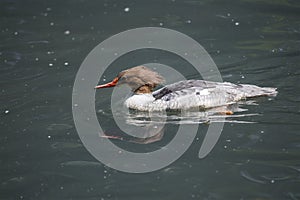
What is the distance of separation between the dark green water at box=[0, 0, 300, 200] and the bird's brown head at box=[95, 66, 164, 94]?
43cm

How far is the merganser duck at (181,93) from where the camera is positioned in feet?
28.3

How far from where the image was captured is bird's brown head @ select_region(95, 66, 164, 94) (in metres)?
9.13

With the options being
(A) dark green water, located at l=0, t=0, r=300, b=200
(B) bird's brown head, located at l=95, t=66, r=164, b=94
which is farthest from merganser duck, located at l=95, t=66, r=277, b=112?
(A) dark green water, located at l=0, t=0, r=300, b=200

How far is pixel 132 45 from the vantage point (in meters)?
11.9

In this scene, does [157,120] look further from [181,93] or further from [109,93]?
[109,93]

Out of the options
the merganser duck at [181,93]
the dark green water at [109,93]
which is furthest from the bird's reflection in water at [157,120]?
the dark green water at [109,93]

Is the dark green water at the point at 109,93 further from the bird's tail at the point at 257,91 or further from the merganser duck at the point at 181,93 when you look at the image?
the merganser duck at the point at 181,93

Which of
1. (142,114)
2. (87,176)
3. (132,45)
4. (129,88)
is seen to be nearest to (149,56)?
(132,45)

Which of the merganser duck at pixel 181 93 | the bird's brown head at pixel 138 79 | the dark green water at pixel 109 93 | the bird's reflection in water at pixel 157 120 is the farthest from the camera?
the bird's brown head at pixel 138 79

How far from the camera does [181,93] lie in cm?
863

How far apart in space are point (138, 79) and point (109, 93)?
30.9 inches

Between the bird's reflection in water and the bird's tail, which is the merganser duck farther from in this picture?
the bird's reflection in water

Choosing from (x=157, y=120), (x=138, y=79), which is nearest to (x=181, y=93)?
(x=157, y=120)

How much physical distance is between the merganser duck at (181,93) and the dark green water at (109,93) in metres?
0.34
